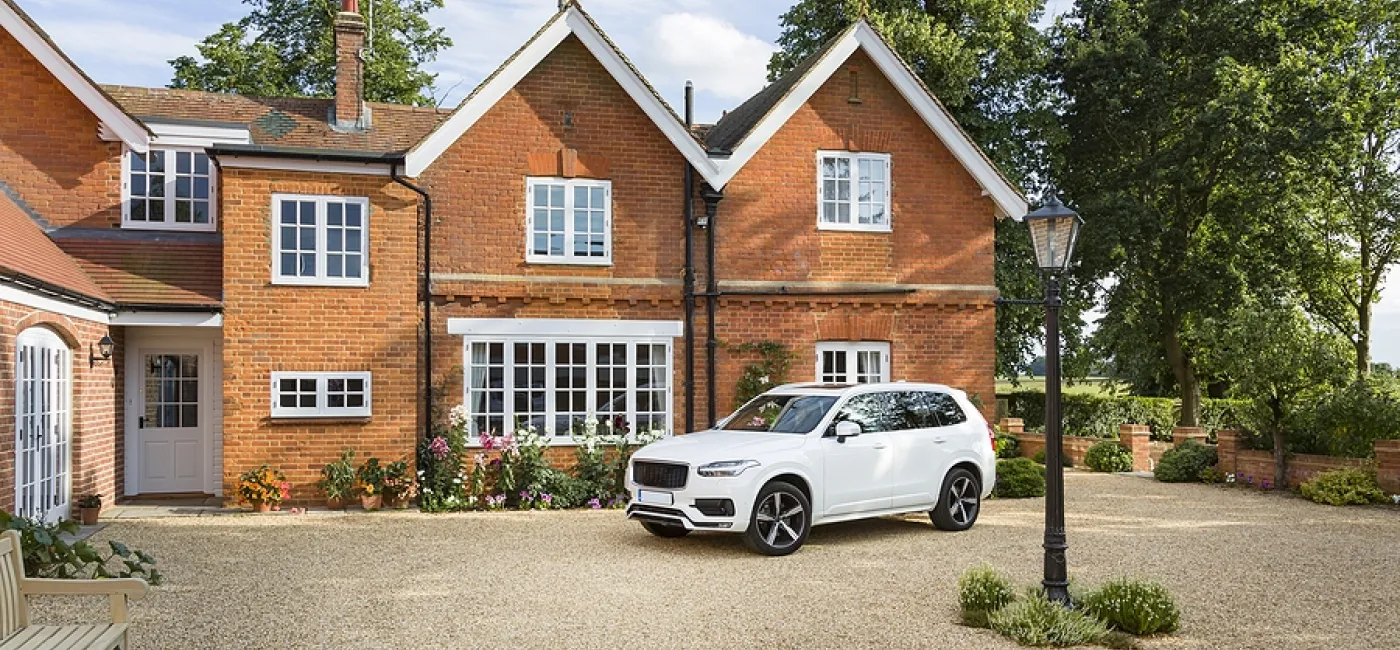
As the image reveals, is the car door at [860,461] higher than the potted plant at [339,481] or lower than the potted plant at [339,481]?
higher

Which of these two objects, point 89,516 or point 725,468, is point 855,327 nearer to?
point 725,468

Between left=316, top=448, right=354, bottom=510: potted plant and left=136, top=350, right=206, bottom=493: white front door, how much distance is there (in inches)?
108

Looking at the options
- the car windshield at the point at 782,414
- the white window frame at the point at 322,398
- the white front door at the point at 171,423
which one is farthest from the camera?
the white front door at the point at 171,423

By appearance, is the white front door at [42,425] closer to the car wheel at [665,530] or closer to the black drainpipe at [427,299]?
the black drainpipe at [427,299]

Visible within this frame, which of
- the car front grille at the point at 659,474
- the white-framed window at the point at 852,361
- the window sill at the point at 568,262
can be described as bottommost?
the car front grille at the point at 659,474

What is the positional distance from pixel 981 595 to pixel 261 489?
10.3 m

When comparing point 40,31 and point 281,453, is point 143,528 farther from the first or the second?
point 40,31

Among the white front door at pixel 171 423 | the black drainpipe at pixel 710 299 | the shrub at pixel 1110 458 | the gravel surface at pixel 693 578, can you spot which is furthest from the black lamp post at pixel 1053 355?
the shrub at pixel 1110 458

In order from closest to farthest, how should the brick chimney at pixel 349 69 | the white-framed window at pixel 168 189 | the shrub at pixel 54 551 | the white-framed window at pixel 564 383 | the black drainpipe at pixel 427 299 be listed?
1. the shrub at pixel 54 551
2. the black drainpipe at pixel 427 299
3. the white-framed window at pixel 564 383
4. the white-framed window at pixel 168 189
5. the brick chimney at pixel 349 69

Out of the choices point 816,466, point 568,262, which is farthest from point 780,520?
point 568,262

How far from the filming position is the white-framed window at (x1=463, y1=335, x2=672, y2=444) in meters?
16.2

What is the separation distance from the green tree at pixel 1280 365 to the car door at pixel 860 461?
770 cm

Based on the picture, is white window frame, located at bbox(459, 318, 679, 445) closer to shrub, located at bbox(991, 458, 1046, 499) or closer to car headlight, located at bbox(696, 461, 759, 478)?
shrub, located at bbox(991, 458, 1046, 499)

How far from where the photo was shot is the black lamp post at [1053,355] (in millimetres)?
8398
